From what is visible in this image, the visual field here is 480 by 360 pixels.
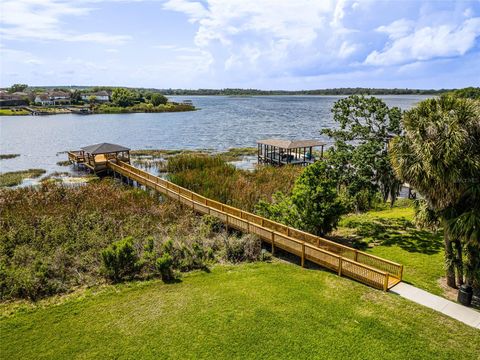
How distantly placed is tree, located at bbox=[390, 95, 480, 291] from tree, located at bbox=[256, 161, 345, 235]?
14.5 feet

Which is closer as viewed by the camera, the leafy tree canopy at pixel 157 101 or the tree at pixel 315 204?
the tree at pixel 315 204

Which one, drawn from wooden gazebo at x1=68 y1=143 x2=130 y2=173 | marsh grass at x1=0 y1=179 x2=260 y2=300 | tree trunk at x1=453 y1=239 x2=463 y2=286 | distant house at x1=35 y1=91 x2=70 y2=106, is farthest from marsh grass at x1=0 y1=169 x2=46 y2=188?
distant house at x1=35 y1=91 x2=70 y2=106

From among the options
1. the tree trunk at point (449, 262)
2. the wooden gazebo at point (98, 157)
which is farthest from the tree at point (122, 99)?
the tree trunk at point (449, 262)

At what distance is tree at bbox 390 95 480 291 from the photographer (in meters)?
9.59

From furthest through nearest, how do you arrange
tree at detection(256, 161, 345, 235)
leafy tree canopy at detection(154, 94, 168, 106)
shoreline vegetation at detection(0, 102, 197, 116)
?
leafy tree canopy at detection(154, 94, 168, 106) → shoreline vegetation at detection(0, 102, 197, 116) → tree at detection(256, 161, 345, 235)

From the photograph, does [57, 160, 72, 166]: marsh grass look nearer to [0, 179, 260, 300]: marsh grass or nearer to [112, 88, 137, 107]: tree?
[0, 179, 260, 300]: marsh grass

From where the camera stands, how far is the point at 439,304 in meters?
10.2

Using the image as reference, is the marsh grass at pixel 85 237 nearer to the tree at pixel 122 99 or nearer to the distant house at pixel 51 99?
the tree at pixel 122 99

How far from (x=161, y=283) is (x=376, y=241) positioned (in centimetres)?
1013

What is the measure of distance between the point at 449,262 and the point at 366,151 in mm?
8022

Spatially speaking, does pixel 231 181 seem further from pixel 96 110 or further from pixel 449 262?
pixel 96 110

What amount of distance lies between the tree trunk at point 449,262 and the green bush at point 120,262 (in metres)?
10.8

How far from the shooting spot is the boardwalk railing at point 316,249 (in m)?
11.5

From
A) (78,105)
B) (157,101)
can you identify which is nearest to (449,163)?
(157,101)
